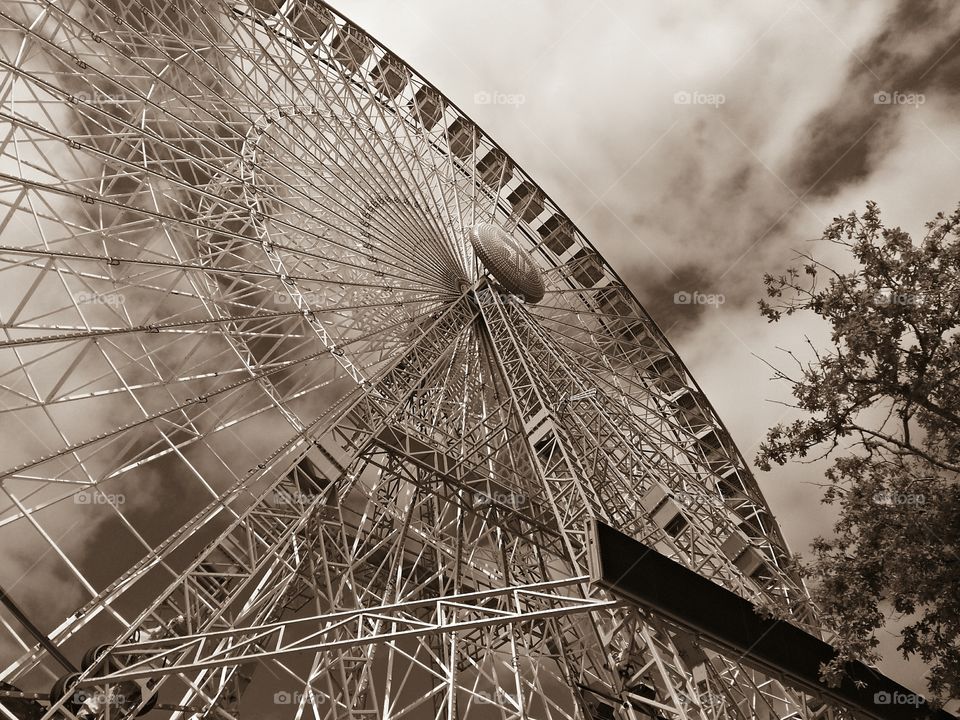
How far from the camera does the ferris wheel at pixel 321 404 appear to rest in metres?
16.4

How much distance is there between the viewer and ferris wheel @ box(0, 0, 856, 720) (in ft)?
53.9

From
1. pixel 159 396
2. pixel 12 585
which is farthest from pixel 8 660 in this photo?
pixel 159 396

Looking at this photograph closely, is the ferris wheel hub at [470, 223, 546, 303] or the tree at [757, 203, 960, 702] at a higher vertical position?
the ferris wheel hub at [470, 223, 546, 303]

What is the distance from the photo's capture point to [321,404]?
32.3 meters

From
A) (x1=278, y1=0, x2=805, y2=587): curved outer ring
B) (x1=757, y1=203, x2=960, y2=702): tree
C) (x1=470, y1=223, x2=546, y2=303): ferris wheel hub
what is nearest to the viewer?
(x1=757, y1=203, x2=960, y2=702): tree

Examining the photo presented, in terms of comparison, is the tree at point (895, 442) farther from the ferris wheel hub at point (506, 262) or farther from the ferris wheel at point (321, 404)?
the ferris wheel hub at point (506, 262)

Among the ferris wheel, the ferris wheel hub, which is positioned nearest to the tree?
the ferris wheel

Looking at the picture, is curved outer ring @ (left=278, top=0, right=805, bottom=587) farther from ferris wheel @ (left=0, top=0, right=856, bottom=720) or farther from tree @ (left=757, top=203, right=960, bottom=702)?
tree @ (left=757, top=203, right=960, bottom=702)

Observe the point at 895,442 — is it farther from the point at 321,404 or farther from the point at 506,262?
the point at 321,404

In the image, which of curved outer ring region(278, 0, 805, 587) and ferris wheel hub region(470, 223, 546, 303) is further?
curved outer ring region(278, 0, 805, 587)

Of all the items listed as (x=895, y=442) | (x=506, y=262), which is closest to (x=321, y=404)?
(x=506, y=262)

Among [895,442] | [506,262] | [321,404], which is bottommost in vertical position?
[895,442]

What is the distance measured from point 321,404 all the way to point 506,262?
37.4 ft

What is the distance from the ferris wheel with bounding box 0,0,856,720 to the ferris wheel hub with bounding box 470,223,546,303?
0.37 ft
